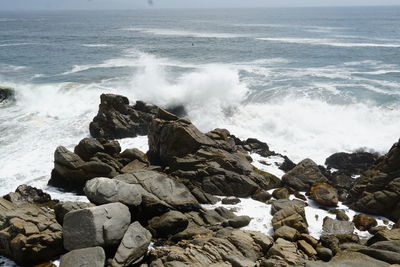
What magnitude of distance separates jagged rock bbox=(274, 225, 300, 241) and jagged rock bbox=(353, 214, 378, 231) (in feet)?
10.7

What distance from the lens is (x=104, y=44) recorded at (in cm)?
7250

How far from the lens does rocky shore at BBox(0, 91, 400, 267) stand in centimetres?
1189

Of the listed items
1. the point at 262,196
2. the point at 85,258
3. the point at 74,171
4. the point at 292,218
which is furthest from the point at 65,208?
the point at 262,196

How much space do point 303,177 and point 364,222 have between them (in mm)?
4511

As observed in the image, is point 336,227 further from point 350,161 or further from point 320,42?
point 320,42

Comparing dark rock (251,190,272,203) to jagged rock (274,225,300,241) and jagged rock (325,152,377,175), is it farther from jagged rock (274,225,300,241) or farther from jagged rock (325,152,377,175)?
jagged rock (325,152,377,175)

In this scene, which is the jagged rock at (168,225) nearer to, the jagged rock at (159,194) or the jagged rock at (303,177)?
the jagged rock at (159,194)

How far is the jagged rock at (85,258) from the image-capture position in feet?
36.4

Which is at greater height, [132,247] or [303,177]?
[132,247]

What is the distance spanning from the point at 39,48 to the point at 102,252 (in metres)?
61.3

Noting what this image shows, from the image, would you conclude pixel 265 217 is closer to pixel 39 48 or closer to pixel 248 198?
pixel 248 198

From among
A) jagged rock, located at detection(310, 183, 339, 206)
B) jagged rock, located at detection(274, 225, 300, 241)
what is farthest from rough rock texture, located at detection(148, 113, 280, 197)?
jagged rock, located at detection(274, 225, 300, 241)

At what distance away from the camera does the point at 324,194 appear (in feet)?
57.4

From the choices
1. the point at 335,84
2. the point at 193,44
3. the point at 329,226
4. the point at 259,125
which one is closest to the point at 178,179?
the point at 329,226
